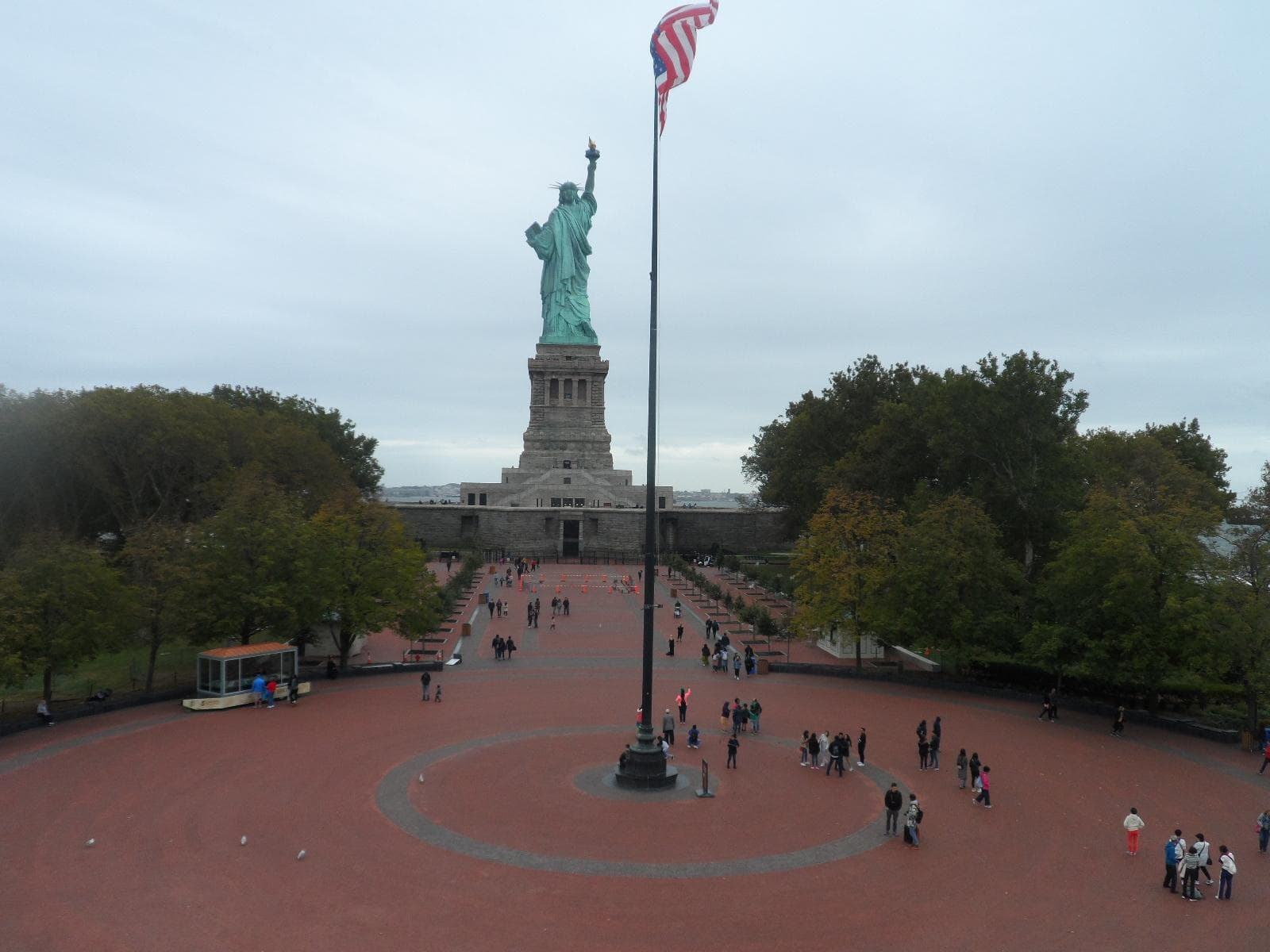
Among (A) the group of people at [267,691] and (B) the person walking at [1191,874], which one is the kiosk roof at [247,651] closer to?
(A) the group of people at [267,691]

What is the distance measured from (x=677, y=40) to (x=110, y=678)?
99.3 feet

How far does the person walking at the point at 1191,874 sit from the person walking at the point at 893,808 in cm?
476

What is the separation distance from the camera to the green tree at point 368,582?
108 ft

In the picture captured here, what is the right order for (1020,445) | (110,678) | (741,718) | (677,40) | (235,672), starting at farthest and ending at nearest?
(1020,445)
(110,678)
(235,672)
(741,718)
(677,40)

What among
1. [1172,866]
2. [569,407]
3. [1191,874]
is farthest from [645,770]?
[569,407]

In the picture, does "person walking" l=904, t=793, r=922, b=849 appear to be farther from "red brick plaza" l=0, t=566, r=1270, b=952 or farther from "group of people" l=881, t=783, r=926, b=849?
"red brick plaza" l=0, t=566, r=1270, b=952

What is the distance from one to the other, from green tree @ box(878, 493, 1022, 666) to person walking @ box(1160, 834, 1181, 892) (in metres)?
16.3

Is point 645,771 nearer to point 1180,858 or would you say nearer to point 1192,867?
point 1180,858

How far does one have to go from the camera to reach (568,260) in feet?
316

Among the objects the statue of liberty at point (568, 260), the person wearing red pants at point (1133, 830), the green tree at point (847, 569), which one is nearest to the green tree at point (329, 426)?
the statue of liberty at point (568, 260)

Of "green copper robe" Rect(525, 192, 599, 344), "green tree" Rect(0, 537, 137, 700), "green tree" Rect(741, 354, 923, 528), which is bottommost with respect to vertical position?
"green tree" Rect(0, 537, 137, 700)

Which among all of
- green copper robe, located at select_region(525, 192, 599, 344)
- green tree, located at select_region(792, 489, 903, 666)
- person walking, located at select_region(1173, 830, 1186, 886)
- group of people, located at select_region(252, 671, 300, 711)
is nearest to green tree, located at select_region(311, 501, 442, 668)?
group of people, located at select_region(252, 671, 300, 711)

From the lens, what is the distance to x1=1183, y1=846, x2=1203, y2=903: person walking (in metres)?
14.9

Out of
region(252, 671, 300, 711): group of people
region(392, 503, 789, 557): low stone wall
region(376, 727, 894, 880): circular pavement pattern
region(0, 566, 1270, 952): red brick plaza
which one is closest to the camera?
region(0, 566, 1270, 952): red brick plaza
